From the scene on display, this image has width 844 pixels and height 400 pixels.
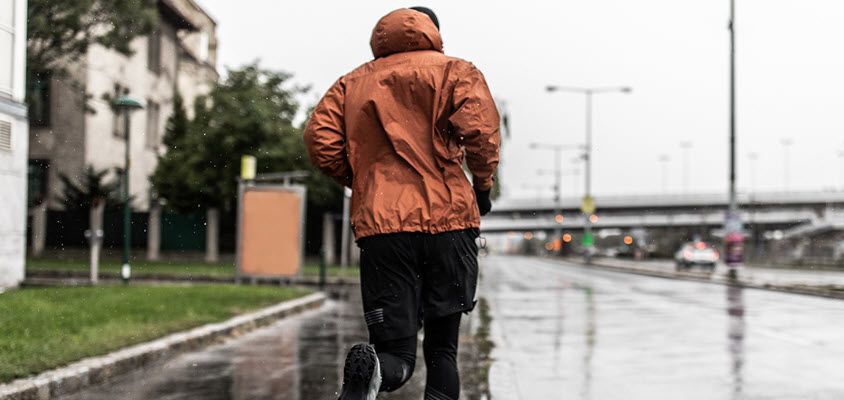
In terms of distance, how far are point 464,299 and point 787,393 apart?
3110mm

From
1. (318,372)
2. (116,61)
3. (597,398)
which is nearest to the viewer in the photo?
(597,398)

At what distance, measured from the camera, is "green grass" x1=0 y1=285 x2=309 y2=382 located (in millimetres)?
6309

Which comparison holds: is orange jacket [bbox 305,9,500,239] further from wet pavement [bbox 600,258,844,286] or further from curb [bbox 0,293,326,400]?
wet pavement [bbox 600,258,844,286]

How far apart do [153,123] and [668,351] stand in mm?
35411

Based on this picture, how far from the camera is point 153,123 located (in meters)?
39.9

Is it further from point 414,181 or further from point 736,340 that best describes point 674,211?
point 414,181

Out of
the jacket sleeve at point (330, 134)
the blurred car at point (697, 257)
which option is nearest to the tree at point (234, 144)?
the blurred car at point (697, 257)

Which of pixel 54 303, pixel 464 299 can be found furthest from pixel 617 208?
pixel 464 299

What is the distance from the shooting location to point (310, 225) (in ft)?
125

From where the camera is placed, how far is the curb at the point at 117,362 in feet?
17.3

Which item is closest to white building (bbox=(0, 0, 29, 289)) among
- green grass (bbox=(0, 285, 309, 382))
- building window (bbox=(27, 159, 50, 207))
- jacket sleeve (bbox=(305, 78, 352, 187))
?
green grass (bbox=(0, 285, 309, 382))

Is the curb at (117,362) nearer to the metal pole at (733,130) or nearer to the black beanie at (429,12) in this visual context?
the black beanie at (429,12)

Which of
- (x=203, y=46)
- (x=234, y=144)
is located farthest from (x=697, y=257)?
(x=203, y=46)

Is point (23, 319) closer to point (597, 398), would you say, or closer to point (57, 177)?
point (597, 398)
